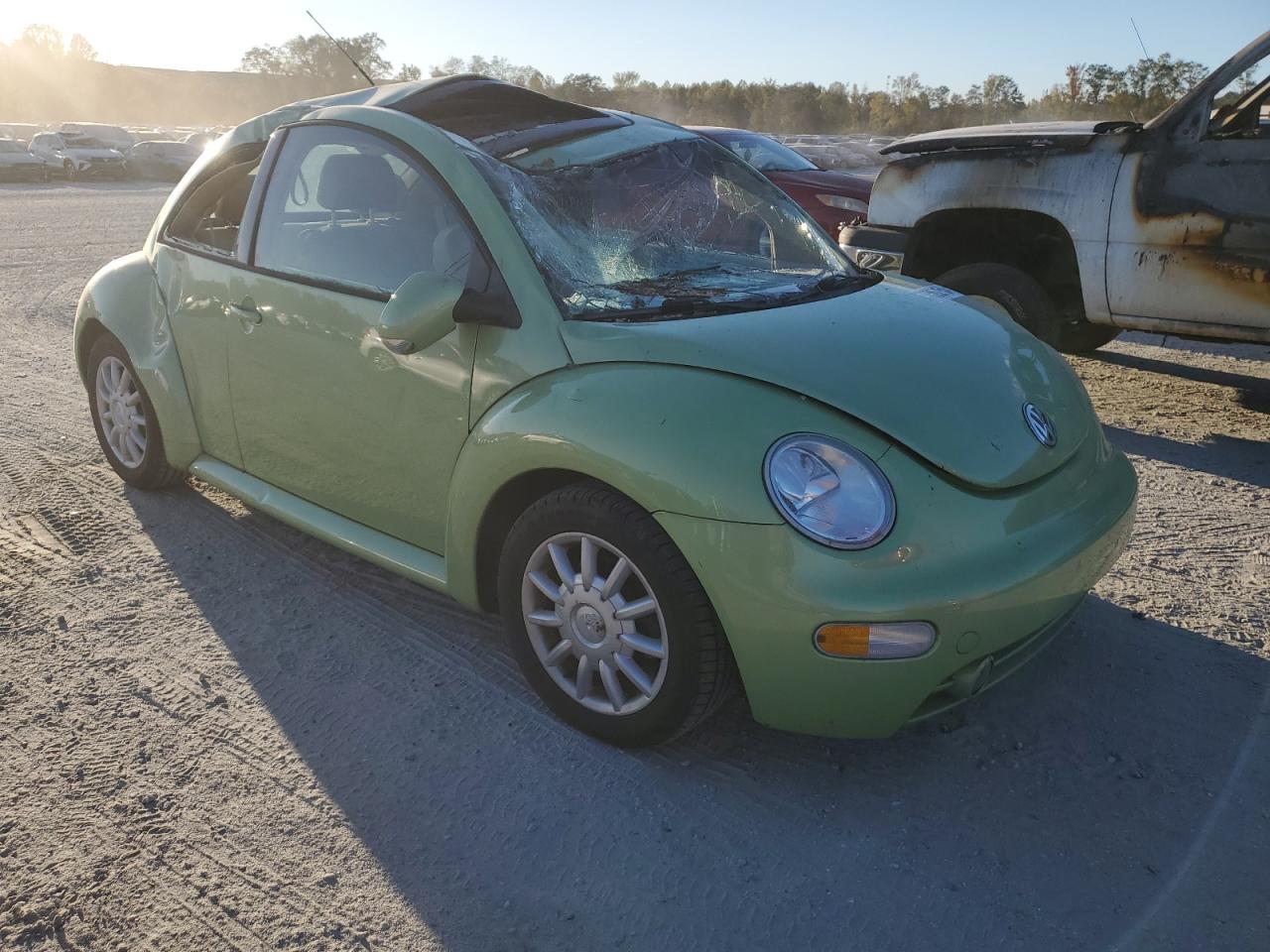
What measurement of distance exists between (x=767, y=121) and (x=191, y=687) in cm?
7039

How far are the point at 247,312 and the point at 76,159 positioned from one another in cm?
3195

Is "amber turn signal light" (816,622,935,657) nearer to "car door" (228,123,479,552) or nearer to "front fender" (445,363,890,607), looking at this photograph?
"front fender" (445,363,890,607)

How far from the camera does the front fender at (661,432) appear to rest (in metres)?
2.43

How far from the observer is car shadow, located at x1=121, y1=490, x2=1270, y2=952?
227 centimetres

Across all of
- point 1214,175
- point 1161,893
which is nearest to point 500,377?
point 1161,893

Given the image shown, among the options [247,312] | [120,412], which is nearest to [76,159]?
[120,412]

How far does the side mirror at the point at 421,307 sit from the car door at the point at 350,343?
0.10 m

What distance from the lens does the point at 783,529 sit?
2355 mm

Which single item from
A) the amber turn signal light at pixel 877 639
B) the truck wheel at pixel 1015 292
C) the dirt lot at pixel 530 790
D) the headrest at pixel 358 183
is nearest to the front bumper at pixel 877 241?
the truck wheel at pixel 1015 292

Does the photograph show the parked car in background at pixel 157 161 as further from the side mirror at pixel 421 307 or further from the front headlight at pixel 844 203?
the side mirror at pixel 421 307

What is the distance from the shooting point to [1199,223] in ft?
17.1

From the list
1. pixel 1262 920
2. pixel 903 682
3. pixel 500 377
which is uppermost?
pixel 500 377

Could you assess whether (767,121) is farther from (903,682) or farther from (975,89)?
(903,682)

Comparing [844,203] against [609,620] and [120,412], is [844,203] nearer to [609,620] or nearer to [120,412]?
[120,412]
